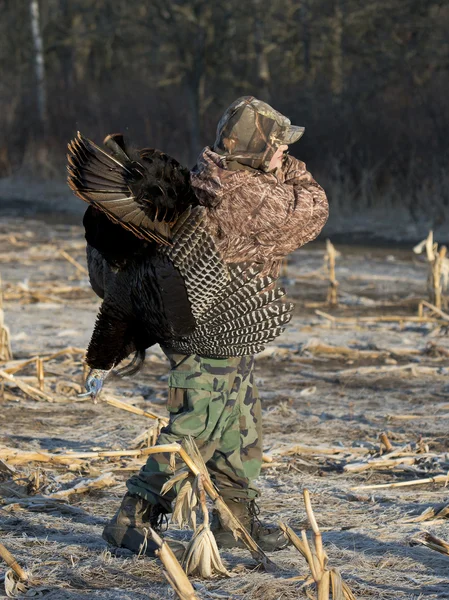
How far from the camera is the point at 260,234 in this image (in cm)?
396

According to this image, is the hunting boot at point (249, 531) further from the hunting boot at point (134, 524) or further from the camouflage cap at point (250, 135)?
the camouflage cap at point (250, 135)

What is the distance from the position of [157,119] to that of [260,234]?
941 inches

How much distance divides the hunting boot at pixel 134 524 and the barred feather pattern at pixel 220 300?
60cm

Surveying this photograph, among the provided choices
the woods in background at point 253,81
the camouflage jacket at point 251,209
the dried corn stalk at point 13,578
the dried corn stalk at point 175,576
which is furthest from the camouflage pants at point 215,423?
the woods in background at point 253,81

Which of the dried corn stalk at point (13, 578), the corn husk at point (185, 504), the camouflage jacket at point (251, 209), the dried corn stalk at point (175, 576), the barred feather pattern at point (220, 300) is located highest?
the camouflage jacket at point (251, 209)

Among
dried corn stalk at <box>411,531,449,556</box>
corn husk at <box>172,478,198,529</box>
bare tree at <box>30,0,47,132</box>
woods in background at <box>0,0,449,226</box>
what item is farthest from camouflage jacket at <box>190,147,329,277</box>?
bare tree at <box>30,0,47,132</box>

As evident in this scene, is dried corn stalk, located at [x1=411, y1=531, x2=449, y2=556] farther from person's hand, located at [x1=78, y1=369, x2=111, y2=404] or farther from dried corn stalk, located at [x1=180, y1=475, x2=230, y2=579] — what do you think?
person's hand, located at [x1=78, y1=369, x2=111, y2=404]

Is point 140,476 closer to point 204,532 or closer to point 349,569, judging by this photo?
point 204,532

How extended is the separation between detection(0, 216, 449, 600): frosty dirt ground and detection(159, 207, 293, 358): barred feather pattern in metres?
0.81

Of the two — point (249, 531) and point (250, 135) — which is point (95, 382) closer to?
point (249, 531)

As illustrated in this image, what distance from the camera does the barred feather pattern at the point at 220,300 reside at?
392 centimetres

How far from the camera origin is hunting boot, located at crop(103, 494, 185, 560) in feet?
13.6

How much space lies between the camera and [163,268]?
3.97 m

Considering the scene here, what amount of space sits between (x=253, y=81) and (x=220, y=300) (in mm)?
24673
